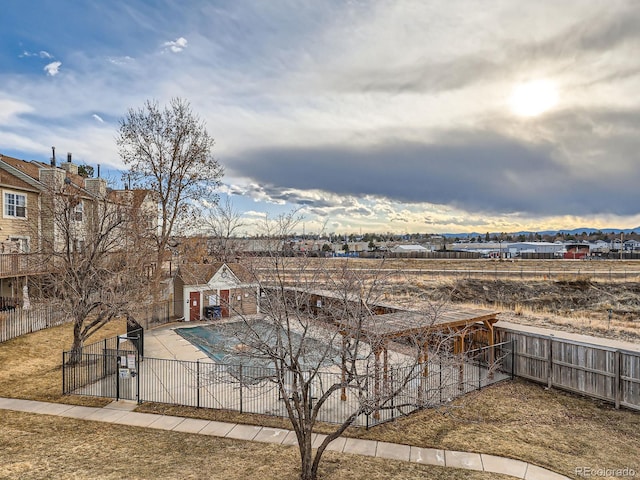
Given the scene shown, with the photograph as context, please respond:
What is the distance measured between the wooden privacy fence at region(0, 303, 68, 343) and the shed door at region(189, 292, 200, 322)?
7.48 metres

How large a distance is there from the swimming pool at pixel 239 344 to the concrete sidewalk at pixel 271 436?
188cm

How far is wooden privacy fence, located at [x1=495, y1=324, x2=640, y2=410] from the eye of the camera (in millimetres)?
12438

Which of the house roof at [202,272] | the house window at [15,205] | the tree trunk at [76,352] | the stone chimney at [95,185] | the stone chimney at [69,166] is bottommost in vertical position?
the tree trunk at [76,352]

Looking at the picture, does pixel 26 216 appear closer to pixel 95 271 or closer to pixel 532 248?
pixel 95 271

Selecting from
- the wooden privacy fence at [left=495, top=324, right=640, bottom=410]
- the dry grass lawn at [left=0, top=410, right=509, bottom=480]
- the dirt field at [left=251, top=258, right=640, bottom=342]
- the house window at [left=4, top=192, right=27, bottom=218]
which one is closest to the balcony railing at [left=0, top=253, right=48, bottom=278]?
the house window at [left=4, top=192, right=27, bottom=218]

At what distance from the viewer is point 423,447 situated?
9.85 meters

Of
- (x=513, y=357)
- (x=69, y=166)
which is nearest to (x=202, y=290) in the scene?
(x=513, y=357)

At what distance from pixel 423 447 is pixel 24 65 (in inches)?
1036

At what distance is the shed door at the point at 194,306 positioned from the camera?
27.3 metres

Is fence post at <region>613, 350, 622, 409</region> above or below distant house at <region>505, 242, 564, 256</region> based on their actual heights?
below

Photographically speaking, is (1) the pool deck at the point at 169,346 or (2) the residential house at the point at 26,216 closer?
(1) the pool deck at the point at 169,346

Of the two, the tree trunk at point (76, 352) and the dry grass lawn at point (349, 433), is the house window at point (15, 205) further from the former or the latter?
the dry grass lawn at point (349, 433)

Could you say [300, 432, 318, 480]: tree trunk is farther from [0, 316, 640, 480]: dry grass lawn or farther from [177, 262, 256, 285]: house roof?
[177, 262, 256, 285]: house roof

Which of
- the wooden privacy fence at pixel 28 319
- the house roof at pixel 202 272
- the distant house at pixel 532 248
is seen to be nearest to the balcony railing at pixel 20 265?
the wooden privacy fence at pixel 28 319
